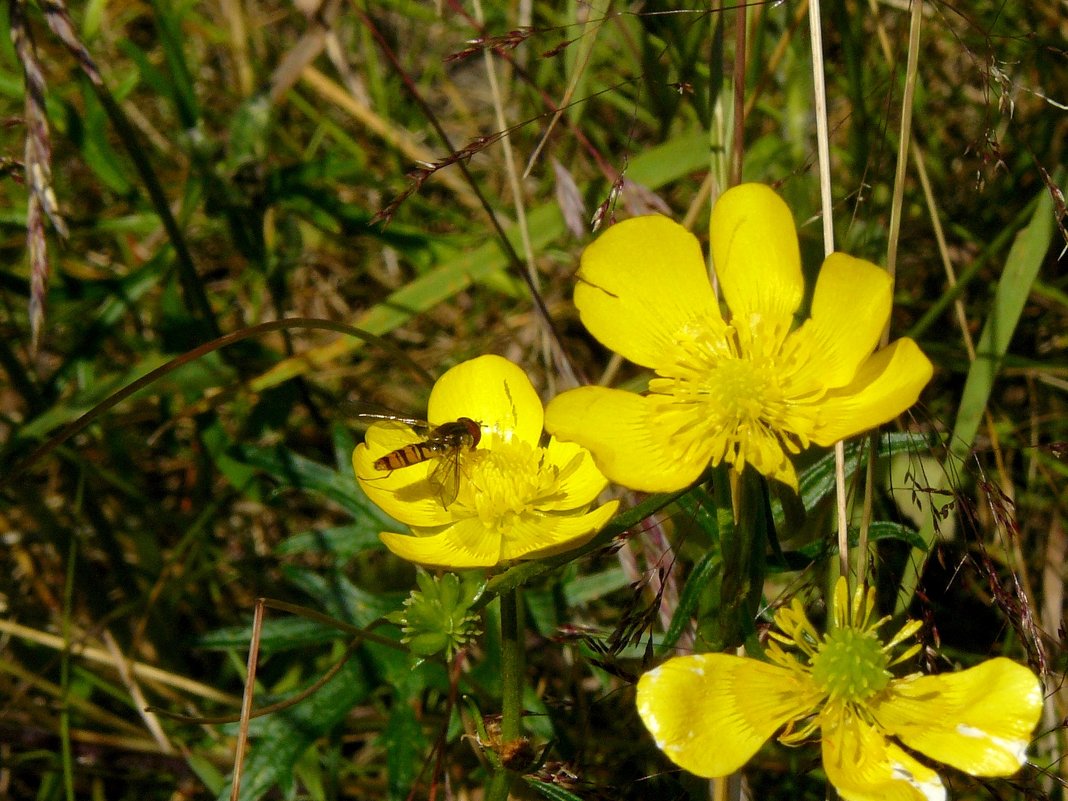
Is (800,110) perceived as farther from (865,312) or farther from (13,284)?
(13,284)

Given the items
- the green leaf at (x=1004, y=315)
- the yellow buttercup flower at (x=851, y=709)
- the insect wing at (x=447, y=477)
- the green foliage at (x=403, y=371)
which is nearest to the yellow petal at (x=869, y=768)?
the yellow buttercup flower at (x=851, y=709)

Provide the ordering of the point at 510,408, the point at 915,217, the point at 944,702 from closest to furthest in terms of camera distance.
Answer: the point at 944,702
the point at 510,408
the point at 915,217

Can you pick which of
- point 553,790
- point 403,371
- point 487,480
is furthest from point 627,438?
point 403,371

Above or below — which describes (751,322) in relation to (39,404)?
above

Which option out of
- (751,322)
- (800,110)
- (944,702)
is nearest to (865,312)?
(751,322)

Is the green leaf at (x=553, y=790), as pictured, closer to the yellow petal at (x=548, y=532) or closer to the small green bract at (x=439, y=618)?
the small green bract at (x=439, y=618)

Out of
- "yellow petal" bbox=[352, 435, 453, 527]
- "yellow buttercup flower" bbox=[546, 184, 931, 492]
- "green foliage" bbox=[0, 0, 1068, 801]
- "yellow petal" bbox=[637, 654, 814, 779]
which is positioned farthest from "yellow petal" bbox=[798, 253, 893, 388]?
"yellow petal" bbox=[352, 435, 453, 527]

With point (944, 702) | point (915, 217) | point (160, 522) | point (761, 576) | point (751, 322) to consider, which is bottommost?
point (160, 522)

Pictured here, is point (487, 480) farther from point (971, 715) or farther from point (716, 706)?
point (971, 715)
